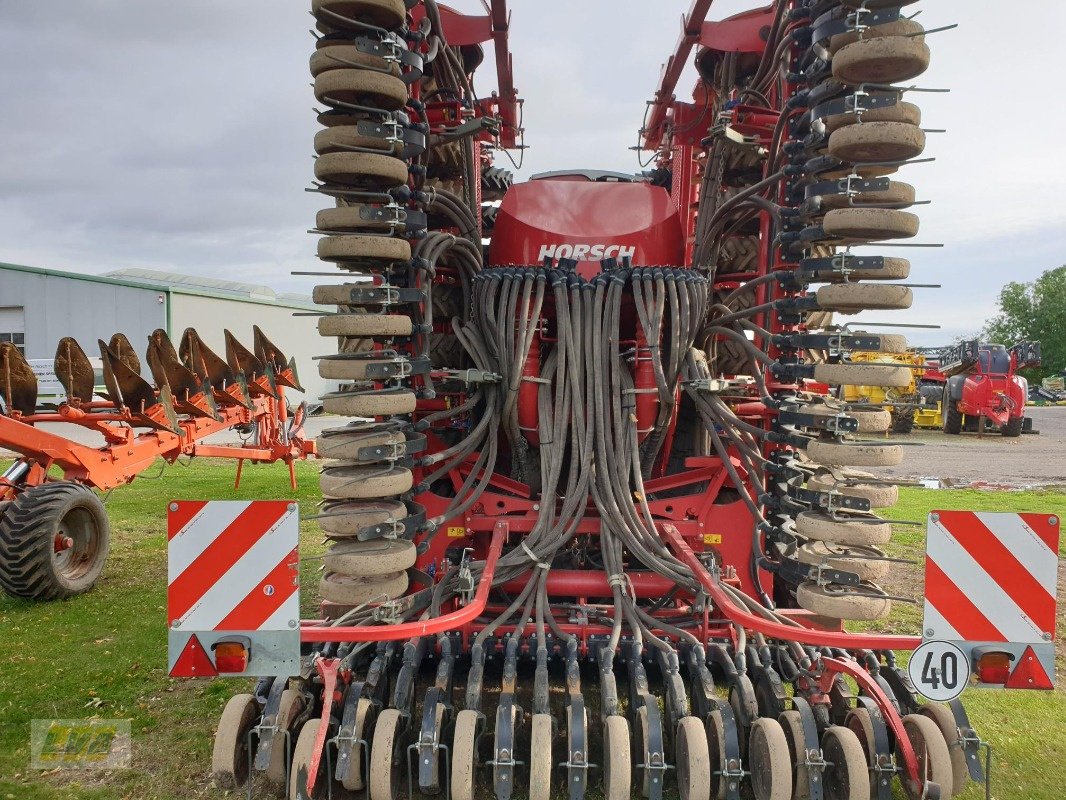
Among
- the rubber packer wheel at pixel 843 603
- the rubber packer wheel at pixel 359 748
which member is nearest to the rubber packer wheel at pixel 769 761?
the rubber packer wheel at pixel 843 603

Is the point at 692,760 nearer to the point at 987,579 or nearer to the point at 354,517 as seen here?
the point at 987,579

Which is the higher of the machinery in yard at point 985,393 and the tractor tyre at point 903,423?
the machinery in yard at point 985,393

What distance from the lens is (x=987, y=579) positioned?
90.4 inches

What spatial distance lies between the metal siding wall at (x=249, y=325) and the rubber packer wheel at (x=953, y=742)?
18.4 metres

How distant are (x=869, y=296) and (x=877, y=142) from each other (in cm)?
51

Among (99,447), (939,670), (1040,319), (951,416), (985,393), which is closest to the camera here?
(939,670)

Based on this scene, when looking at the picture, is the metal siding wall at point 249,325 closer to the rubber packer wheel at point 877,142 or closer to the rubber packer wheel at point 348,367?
the rubber packer wheel at point 348,367

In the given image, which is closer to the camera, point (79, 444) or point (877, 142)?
point (877, 142)

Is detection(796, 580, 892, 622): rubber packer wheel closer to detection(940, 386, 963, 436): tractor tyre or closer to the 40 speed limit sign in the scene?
the 40 speed limit sign

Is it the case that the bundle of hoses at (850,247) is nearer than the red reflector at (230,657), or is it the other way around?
the red reflector at (230,657)

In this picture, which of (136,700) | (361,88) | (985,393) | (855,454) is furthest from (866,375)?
(985,393)

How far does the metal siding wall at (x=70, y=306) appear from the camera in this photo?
20953mm

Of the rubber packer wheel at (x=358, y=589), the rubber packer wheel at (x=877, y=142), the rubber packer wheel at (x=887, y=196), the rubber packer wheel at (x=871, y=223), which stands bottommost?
the rubber packer wheel at (x=358, y=589)

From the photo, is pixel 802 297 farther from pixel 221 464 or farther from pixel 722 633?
pixel 221 464
